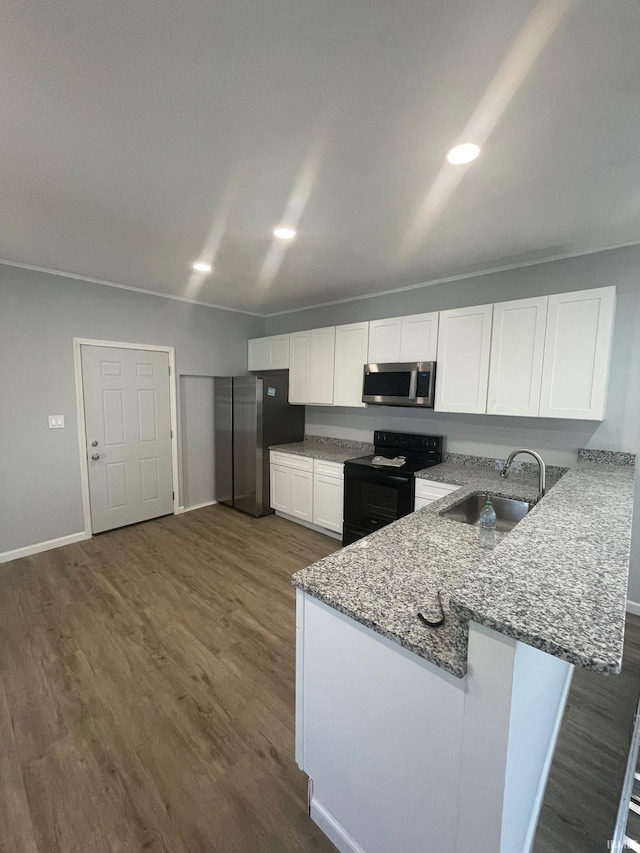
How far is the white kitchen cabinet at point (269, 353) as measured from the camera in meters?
4.40

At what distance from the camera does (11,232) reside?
2.42 metres

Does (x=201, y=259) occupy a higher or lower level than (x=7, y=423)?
higher

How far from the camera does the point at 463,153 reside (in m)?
1.52

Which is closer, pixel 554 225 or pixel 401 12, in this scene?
pixel 401 12

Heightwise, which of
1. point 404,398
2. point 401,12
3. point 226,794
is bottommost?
point 226,794

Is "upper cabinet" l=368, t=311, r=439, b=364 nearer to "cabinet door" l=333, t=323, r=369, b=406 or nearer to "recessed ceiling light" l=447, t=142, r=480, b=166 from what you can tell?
"cabinet door" l=333, t=323, r=369, b=406

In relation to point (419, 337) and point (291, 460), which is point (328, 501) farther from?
point (419, 337)

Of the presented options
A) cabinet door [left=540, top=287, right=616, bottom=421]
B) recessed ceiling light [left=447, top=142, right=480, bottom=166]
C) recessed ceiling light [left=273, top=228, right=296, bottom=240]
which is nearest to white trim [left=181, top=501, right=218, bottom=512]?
recessed ceiling light [left=273, top=228, right=296, bottom=240]

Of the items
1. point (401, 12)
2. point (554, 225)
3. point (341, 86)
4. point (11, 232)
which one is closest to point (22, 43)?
point (341, 86)

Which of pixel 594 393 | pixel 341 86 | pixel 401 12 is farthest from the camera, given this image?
pixel 594 393

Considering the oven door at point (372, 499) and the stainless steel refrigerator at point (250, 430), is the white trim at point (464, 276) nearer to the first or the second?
the stainless steel refrigerator at point (250, 430)

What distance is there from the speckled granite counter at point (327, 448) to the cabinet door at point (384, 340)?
1.03 meters

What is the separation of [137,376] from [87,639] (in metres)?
2.59

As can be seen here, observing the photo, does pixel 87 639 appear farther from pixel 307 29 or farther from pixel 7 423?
pixel 307 29
